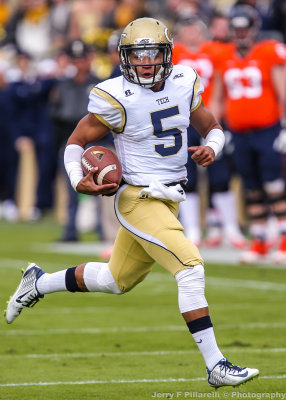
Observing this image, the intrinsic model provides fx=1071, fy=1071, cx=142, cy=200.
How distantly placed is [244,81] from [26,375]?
200 inches

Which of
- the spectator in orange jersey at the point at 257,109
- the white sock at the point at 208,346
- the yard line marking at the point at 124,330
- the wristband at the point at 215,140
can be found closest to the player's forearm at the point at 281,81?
the spectator in orange jersey at the point at 257,109

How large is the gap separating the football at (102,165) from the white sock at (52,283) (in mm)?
658

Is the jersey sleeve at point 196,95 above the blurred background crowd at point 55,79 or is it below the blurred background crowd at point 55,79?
above

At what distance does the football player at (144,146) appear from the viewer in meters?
5.37

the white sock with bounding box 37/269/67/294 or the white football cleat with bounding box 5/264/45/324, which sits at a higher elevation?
the white sock with bounding box 37/269/67/294

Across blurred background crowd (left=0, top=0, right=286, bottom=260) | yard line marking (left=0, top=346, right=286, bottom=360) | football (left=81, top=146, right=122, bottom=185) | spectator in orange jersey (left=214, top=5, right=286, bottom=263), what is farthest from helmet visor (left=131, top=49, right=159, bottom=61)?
blurred background crowd (left=0, top=0, right=286, bottom=260)

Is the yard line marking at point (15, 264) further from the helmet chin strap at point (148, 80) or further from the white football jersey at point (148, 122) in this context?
the helmet chin strap at point (148, 80)

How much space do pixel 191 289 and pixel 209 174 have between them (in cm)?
666

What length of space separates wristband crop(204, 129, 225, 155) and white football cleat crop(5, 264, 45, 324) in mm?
1199

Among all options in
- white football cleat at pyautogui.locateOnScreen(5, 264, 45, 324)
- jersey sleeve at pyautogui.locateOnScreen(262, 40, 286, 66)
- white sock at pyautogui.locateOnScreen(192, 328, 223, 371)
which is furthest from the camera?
jersey sleeve at pyautogui.locateOnScreen(262, 40, 286, 66)

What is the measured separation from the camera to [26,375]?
5.66 meters

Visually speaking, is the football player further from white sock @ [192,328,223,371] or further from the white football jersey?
white sock @ [192,328,223,371]

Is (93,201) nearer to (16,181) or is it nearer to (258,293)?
(16,181)

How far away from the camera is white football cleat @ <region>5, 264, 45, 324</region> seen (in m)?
5.93
